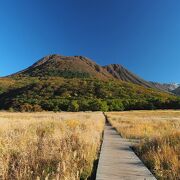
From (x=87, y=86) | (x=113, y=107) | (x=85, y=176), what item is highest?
(x=87, y=86)

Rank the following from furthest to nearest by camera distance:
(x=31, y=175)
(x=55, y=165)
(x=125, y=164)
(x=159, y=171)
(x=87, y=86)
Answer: (x=87, y=86) < (x=125, y=164) < (x=159, y=171) < (x=55, y=165) < (x=31, y=175)

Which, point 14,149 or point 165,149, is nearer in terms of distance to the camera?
point 14,149

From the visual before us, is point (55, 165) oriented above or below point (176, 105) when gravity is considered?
below

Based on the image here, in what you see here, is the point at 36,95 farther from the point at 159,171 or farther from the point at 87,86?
the point at 159,171

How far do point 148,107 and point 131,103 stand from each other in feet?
20.0

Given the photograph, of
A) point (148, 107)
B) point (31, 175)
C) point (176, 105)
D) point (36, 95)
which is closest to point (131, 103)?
point (148, 107)

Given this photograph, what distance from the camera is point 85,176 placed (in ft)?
30.2

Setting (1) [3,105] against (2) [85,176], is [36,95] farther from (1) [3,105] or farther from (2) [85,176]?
(2) [85,176]

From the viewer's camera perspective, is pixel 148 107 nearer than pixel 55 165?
No

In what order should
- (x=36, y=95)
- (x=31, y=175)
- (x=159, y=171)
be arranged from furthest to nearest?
1. (x=36, y=95)
2. (x=159, y=171)
3. (x=31, y=175)

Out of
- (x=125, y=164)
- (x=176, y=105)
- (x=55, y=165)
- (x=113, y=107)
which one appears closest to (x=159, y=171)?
(x=125, y=164)

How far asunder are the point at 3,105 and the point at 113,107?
43.6 metres

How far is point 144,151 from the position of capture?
47.1ft

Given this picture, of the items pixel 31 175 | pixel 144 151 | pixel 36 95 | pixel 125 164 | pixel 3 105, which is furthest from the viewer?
pixel 36 95
